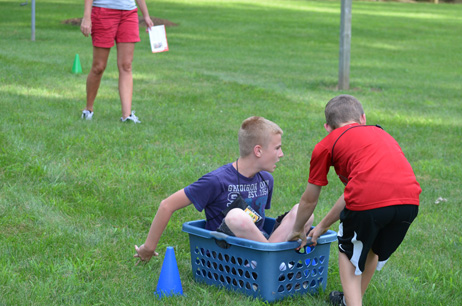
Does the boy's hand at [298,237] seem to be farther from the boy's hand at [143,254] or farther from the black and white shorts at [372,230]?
the boy's hand at [143,254]

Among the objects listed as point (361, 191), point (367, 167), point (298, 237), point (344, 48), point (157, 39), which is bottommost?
point (298, 237)

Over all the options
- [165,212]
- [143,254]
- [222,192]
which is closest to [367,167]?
[222,192]

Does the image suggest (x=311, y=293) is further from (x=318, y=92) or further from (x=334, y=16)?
(x=334, y=16)

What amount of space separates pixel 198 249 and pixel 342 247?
2.77 feet

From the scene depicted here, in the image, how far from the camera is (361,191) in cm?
298

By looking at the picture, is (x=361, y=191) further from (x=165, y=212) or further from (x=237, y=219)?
(x=165, y=212)

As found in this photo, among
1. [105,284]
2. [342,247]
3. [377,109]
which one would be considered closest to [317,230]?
[342,247]

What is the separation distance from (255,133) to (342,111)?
56 cm

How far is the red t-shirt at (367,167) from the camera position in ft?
9.77

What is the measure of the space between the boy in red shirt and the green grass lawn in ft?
1.24

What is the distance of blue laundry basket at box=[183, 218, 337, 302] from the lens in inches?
128

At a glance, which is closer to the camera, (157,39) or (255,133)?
(255,133)

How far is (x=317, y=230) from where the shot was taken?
130 inches

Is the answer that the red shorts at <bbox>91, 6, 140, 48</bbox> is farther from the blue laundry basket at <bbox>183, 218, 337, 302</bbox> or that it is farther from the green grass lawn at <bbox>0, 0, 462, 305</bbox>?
the blue laundry basket at <bbox>183, 218, 337, 302</bbox>
